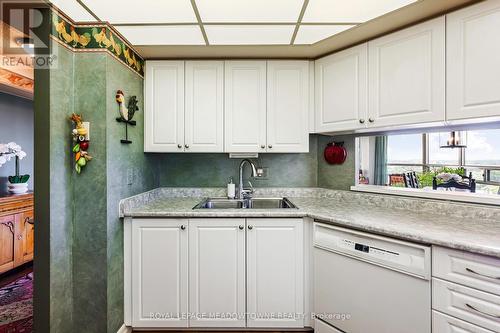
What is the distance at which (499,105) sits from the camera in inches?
51.3

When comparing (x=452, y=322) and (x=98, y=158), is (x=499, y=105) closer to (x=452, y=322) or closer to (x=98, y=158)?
(x=452, y=322)

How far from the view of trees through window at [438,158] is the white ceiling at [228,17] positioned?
275cm

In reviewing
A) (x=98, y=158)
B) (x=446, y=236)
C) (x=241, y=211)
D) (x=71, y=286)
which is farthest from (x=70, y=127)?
(x=446, y=236)

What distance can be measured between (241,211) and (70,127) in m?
1.26

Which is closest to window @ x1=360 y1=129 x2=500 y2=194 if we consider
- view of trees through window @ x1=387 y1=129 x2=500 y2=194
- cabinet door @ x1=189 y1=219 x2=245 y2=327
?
view of trees through window @ x1=387 y1=129 x2=500 y2=194

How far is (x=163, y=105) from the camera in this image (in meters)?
2.16

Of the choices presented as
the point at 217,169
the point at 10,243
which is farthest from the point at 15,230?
the point at 217,169

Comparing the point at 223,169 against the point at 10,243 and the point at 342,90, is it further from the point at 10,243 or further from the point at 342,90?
the point at 10,243

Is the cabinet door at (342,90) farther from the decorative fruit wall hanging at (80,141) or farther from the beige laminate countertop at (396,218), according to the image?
the decorative fruit wall hanging at (80,141)

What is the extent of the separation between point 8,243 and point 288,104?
326 cm

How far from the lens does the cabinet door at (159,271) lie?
1.77m

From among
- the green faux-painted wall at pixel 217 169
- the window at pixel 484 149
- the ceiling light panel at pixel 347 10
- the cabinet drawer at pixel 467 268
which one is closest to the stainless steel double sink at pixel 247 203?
the green faux-painted wall at pixel 217 169

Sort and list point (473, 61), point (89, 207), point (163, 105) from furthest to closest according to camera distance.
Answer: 1. point (163, 105)
2. point (89, 207)
3. point (473, 61)

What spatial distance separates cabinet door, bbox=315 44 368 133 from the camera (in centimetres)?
186
